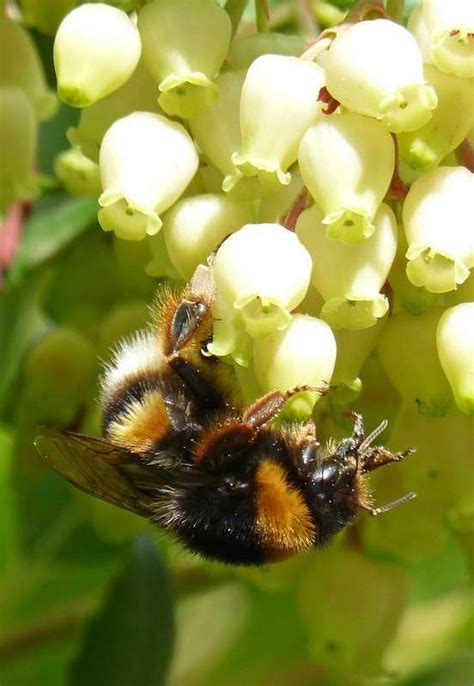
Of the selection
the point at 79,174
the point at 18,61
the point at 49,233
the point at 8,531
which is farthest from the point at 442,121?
the point at 8,531

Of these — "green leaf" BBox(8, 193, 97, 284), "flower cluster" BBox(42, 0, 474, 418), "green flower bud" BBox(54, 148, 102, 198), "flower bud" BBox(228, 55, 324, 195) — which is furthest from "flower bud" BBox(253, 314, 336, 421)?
"green leaf" BBox(8, 193, 97, 284)

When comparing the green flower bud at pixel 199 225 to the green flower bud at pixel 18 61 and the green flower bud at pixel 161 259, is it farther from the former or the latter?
the green flower bud at pixel 18 61

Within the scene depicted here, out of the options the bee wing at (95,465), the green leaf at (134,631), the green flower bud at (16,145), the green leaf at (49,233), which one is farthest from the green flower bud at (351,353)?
the green leaf at (49,233)

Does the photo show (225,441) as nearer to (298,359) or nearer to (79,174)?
(298,359)

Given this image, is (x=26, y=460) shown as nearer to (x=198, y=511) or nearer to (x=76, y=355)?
(x=76, y=355)

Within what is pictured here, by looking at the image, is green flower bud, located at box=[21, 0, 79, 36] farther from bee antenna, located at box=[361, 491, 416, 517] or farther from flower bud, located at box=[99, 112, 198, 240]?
bee antenna, located at box=[361, 491, 416, 517]

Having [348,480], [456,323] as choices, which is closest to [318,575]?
[348,480]
